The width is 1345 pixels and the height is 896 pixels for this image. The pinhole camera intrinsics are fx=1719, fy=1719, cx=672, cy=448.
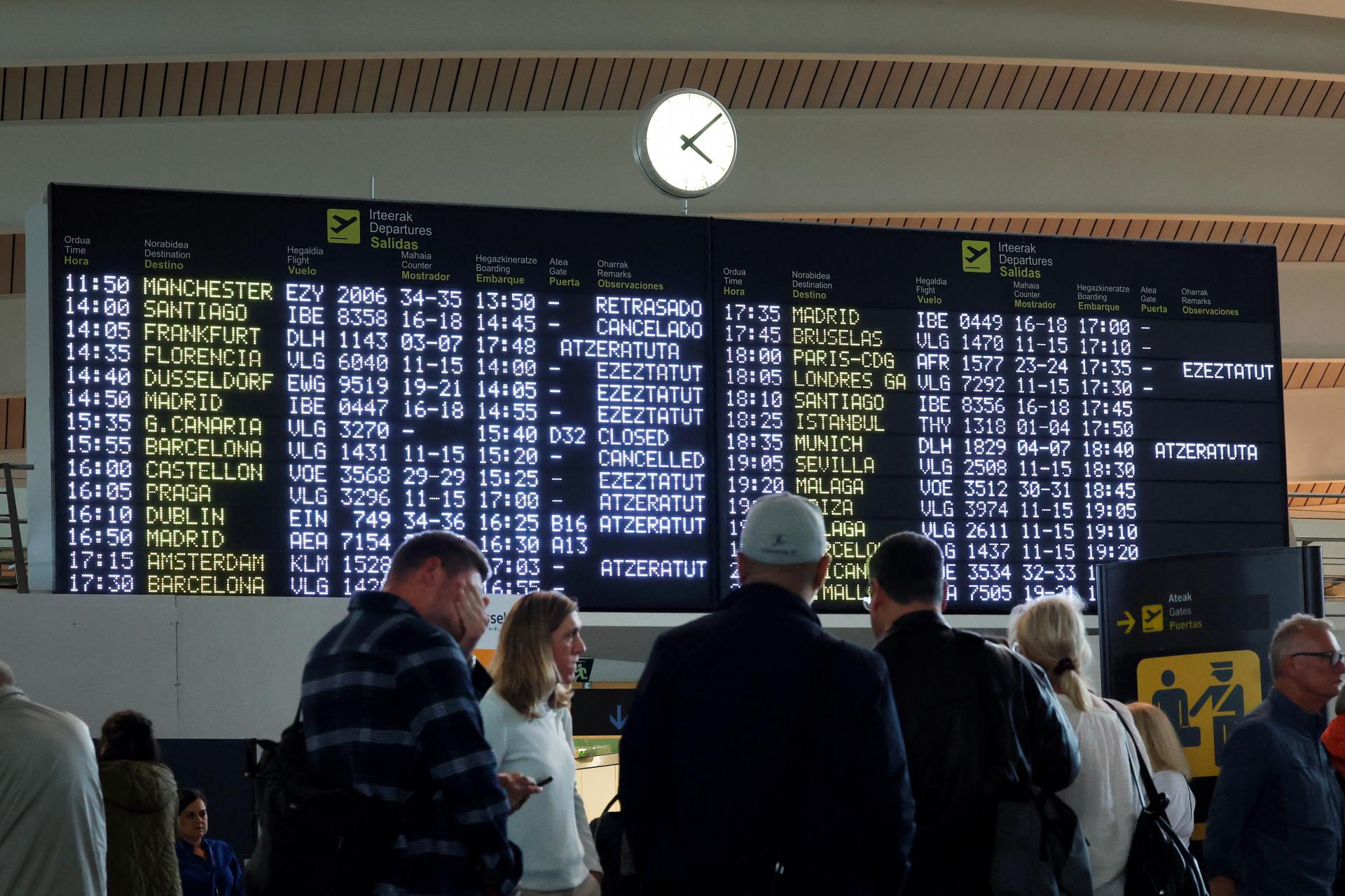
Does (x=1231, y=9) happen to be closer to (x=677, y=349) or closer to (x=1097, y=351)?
(x=1097, y=351)

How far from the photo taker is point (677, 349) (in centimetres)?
877

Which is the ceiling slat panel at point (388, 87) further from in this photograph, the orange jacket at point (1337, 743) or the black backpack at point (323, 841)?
the black backpack at point (323, 841)

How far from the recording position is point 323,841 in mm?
3736

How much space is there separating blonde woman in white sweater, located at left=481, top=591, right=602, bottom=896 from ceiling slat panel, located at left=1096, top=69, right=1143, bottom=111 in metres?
11.8

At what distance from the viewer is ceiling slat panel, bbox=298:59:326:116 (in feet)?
48.0

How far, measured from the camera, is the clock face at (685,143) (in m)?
9.77

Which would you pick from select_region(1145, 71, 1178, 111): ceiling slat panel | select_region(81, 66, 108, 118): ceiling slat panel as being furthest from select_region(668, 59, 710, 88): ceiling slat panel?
select_region(81, 66, 108, 118): ceiling slat panel

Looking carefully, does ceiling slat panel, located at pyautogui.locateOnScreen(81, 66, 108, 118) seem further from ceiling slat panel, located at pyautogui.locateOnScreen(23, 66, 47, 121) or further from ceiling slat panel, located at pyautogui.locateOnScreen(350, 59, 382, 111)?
ceiling slat panel, located at pyautogui.locateOnScreen(350, 59, 382, 111)

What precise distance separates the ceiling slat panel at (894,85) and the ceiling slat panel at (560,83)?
2.72 metres

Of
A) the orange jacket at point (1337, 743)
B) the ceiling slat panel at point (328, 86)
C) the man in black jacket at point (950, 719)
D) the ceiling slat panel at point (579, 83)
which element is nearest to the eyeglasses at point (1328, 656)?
the orange jacket at point (1337, 743)

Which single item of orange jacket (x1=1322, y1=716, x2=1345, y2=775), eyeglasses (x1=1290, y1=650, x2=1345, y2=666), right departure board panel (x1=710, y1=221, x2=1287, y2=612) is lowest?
orange jacket (x1=1322, y1=716, x2=1345, y2=775)

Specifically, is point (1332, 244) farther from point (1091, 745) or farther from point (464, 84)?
point (1091, 745)

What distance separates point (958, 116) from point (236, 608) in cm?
904

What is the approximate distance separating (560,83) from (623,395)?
6.90m
